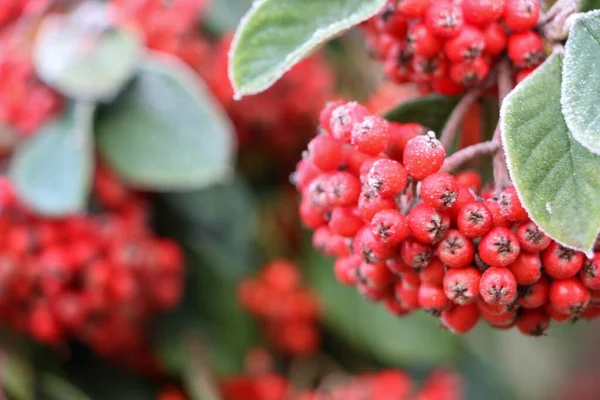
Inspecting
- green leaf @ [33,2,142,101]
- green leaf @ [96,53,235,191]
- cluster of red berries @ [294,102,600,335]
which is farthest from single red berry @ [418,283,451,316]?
green leaf @ [33,2,142,101]

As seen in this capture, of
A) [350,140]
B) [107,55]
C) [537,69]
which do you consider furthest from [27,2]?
[537,69]

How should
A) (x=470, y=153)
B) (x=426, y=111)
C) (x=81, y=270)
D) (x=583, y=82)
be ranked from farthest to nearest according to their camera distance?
(x=81, y=270) < (x=426, y=111) < (x=470, y=153) < (x=583, y=82)

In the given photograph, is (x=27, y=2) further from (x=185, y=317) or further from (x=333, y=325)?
(x=333, y=325)

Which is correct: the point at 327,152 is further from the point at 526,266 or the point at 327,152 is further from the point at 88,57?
the point at 88,57

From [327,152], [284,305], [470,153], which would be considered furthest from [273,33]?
[284,305]

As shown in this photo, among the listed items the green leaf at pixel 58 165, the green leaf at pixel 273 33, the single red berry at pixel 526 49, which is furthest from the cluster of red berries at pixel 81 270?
the single red berry at pixel 526 49

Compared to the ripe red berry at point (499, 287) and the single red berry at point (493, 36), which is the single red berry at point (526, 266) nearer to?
the ripe red berry at point (499, 287)

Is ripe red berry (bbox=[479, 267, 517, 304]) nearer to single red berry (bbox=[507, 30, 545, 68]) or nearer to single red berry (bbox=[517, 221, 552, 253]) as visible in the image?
single red berry (bbox=[517, 221, 552, 253])
